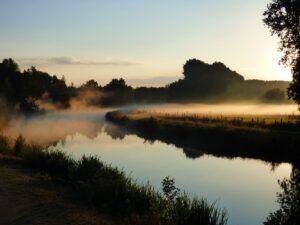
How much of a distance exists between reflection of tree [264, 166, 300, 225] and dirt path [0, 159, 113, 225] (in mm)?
7956

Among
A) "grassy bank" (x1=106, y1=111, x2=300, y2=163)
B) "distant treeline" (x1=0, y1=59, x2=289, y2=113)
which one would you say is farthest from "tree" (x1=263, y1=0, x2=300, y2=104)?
"distant treeline" (x1=0, y1=59, x2=289, y2=113)

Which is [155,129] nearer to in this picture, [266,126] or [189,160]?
[266,126]

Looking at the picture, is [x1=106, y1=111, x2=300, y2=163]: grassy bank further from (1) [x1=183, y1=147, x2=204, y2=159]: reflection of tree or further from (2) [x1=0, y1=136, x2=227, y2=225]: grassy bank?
(2) [x1=0, y1=136, x2=227, y2=225]: grassy bank

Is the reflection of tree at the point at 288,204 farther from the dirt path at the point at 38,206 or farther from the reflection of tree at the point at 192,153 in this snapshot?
the reflection of tree at the point at 192,153

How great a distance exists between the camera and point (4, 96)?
93.4 meters

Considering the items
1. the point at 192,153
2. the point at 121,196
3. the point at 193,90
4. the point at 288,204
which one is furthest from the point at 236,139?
the point at 193,90

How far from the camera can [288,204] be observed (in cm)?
2227

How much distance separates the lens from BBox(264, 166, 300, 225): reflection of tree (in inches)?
734

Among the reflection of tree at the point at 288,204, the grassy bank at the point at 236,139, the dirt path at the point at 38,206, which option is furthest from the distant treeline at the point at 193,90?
the dirt path at the point at 38,206

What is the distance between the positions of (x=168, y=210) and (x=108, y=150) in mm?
30865

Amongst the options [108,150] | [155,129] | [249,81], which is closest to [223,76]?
[249,81]

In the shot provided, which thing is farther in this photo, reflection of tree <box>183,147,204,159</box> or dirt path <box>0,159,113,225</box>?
reflection of tree <box>183,147,204,159</box>

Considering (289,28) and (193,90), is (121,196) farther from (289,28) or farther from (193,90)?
(193,90)

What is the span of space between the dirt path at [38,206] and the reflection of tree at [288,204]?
7.96 meters
